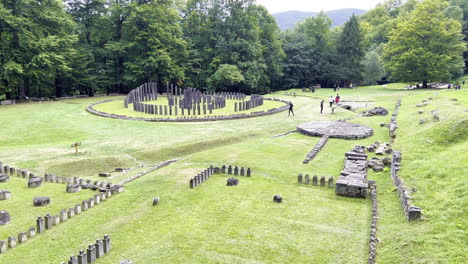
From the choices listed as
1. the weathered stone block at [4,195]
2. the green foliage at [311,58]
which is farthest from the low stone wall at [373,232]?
the green foliage at [311,58]

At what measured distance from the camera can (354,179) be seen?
45.9ft

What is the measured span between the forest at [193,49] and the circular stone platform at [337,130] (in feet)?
97.2

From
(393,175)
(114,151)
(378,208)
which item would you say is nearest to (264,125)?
(114,151)

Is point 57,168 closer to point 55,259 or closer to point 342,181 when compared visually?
point 55,259

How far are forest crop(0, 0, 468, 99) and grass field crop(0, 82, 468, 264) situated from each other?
24863mm

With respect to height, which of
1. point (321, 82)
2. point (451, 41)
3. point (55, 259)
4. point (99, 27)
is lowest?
point (55, 259)

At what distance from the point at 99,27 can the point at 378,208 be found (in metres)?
53.7

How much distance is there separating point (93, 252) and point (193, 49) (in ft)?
187

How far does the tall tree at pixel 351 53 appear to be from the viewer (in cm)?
6369

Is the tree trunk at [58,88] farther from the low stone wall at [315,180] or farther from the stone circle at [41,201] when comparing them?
the low stone wall at [315,180]

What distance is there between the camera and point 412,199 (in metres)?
11.7

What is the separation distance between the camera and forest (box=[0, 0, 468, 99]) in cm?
4288

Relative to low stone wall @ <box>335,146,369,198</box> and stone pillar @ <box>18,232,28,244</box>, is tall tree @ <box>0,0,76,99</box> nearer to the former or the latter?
stone pillar @ <box>18,232,28,244</box>

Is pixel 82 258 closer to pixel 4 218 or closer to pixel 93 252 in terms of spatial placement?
pixel 93 252
